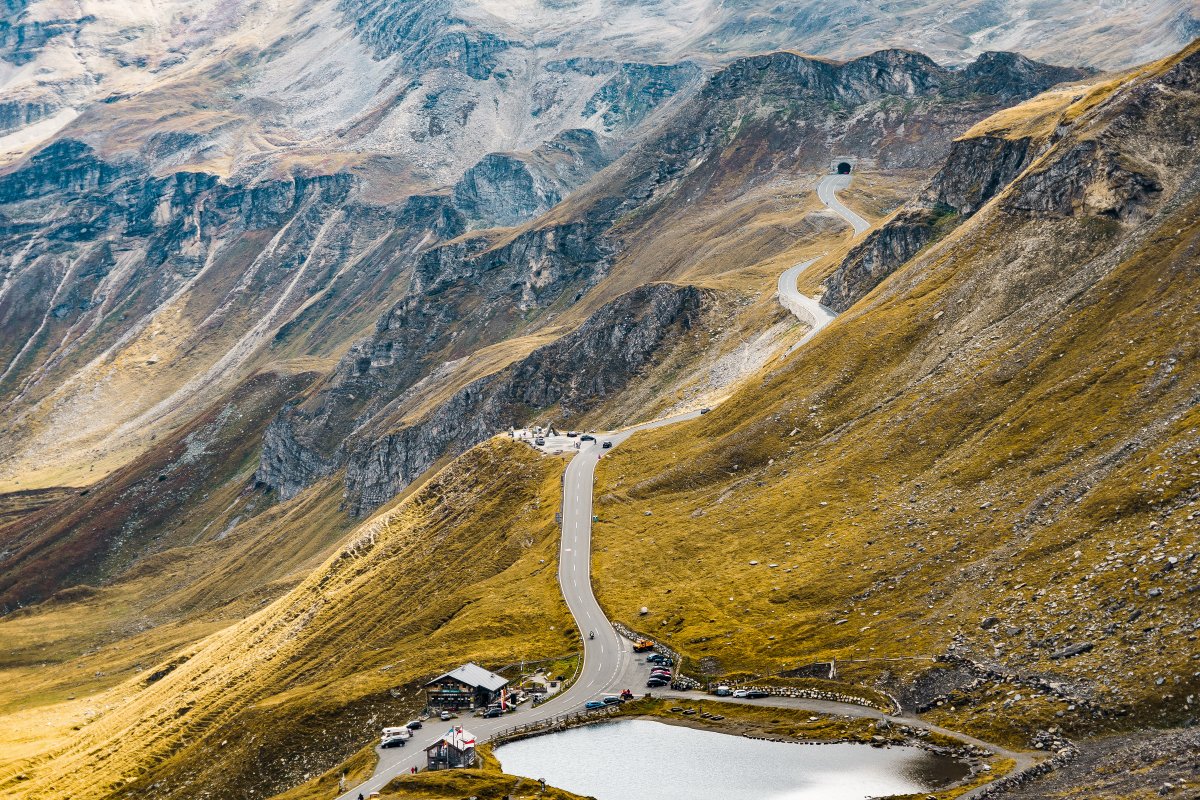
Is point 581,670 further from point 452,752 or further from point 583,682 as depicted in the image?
point 452,752

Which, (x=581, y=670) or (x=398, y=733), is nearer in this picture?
(x=398, y=733)

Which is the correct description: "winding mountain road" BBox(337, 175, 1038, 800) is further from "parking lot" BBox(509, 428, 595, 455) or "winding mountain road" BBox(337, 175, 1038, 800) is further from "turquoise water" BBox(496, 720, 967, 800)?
"parking lot" BBox(509, 428, 595, 455)

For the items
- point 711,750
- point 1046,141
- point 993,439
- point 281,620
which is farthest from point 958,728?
point 1046,141

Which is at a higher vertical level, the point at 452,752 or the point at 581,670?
the point at 452,752

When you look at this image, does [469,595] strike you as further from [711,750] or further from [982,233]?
[982,233]

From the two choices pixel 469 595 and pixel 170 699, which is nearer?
pixel 469 595

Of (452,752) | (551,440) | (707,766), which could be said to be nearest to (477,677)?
(452,752)

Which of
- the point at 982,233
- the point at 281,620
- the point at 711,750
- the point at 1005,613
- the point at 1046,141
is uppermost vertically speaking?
the point at 1046,141
